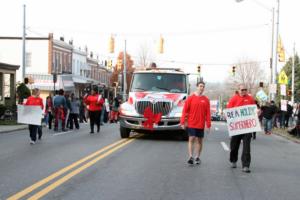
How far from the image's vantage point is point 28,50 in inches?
2516

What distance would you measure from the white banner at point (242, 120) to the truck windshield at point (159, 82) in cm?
716

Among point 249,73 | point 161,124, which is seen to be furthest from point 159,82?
point 249,73

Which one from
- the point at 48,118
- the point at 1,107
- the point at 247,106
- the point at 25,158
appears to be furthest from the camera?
the point at 1,107

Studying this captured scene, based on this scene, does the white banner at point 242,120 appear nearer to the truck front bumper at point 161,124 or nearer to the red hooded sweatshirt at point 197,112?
the red hooded sweatshirt at point 197,112

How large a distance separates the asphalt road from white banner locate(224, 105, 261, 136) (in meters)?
0.88

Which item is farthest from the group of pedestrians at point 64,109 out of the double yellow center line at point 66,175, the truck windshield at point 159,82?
the double yellow center line at point 66,175

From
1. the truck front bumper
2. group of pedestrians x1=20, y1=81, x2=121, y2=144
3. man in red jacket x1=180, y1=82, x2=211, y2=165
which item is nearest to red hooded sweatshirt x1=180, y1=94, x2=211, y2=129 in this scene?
man in red jacket x1=180, y1=82, x2=211, y2=165

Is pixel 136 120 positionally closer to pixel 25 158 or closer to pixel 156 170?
pixel 25 158

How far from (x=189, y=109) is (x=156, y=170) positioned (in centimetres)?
173

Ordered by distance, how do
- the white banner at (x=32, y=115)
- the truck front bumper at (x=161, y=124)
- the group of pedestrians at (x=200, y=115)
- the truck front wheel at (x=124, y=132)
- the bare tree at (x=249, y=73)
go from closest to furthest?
the group of pedestrians at (x=200, y=115) < the white banner at (x=32, y=115) < the truck front bumper at (x=161, y=124) < the truck front wheel at (x=124, y=132) < the bare tree at (x=249, y=73)

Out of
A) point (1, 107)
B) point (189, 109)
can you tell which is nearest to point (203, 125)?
point (189, 109)

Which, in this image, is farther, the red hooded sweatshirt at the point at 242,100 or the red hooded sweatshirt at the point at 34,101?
the red hooded sweatshirt at the point at 34,101

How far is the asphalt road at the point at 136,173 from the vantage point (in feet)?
27.1

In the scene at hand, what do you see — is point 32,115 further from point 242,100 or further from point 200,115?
point 242,100
